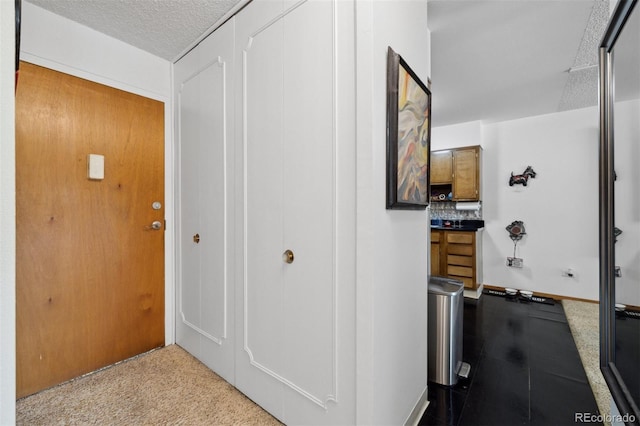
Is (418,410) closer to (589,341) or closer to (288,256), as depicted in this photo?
(288,256)

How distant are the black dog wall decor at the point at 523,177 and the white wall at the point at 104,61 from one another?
420cm

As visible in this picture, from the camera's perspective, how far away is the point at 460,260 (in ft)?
11.8

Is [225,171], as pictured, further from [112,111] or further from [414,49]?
[414,49]

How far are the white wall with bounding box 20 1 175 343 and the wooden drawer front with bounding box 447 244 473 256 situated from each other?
3.27 metres

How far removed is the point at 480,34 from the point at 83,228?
316cm

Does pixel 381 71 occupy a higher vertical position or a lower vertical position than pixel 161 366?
higher

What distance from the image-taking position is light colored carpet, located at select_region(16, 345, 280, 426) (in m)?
1.48

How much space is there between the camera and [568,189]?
3555mm

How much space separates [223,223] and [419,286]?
4.16 ft

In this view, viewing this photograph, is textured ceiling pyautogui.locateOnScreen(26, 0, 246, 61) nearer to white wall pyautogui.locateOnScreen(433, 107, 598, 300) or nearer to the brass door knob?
the brass door knob

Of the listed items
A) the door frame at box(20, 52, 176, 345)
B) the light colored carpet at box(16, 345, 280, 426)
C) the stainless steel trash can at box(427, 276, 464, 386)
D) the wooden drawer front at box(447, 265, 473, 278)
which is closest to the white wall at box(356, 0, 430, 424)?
the stainless steel trash can at box(427, 276, 464, 386)

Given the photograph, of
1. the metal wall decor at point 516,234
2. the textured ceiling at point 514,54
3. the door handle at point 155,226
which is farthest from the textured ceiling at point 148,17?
the metal wall decor at point 516,234

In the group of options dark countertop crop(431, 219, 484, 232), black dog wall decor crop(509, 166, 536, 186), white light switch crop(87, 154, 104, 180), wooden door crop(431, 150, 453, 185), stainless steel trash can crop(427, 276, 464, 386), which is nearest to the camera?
stainless steel trash can crop(427, 276, 464, 386)

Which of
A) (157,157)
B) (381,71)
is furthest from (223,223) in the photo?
(381,71)
